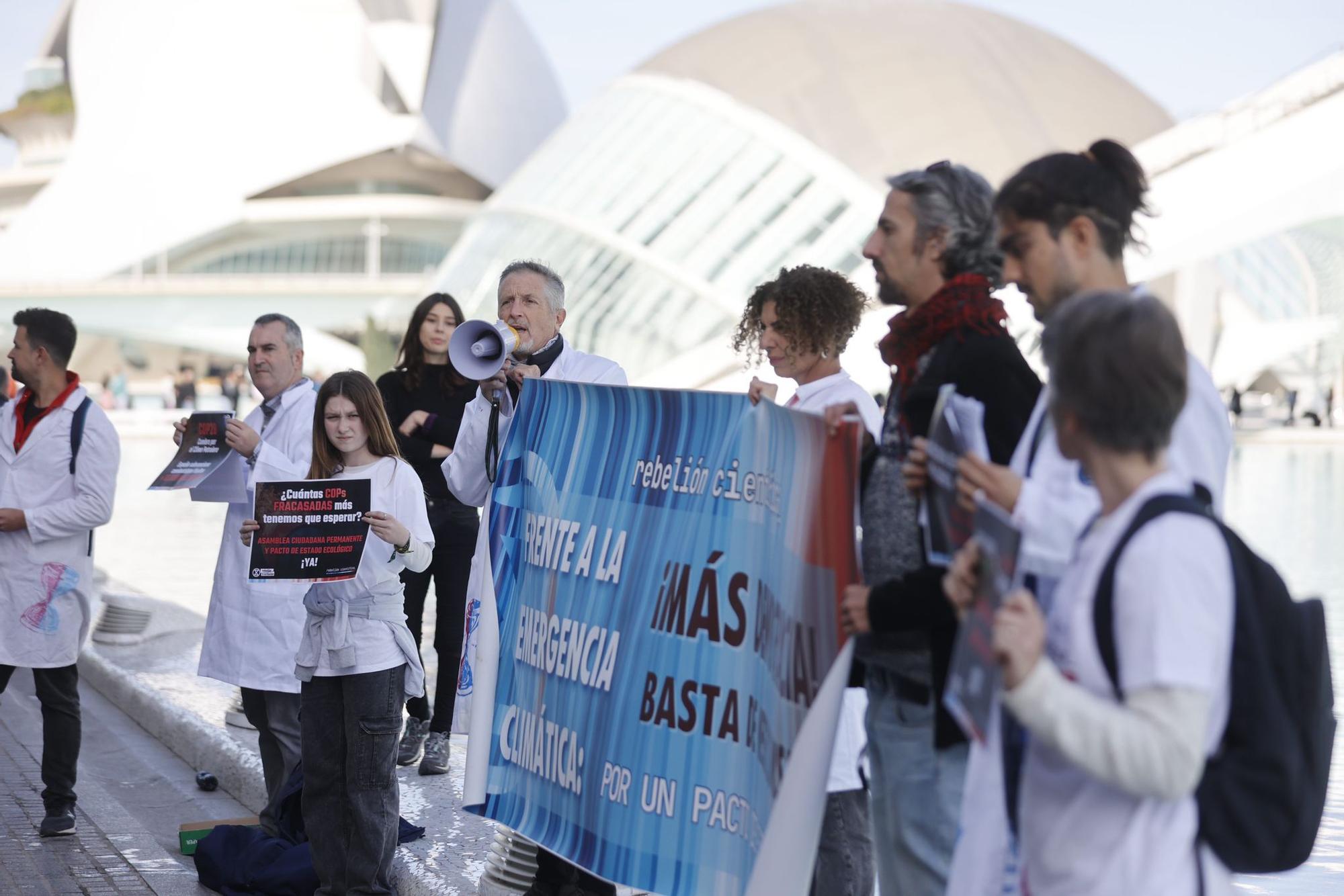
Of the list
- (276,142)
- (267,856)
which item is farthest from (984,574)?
(276,142)

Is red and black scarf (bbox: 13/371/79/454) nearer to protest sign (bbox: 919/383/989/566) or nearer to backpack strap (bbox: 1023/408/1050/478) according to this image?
protest sign (bbox: 919/383/989/566)

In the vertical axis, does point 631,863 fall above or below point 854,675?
below

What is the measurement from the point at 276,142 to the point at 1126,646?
7298 centimetres

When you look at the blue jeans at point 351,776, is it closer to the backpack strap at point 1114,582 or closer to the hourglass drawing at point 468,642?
the hourglass drawing at point 468,642

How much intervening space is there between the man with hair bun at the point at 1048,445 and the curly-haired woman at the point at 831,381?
109cm

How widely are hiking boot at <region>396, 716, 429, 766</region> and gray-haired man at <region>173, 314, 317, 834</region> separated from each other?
0.67m

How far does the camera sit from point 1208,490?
212 centimetres

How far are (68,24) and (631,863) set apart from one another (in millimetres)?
84582

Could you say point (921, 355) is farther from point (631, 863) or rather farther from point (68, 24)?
point (68, 24)

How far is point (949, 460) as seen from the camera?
7.05 feet

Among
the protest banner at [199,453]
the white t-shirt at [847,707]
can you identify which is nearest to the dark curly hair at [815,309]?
the white t-shirt at [847,707]

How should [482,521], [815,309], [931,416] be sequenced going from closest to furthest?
[931,416] → [815,309] → [482,521]

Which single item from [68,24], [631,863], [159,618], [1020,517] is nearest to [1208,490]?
[1020,517]

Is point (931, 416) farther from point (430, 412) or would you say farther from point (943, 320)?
point (430, 412)
